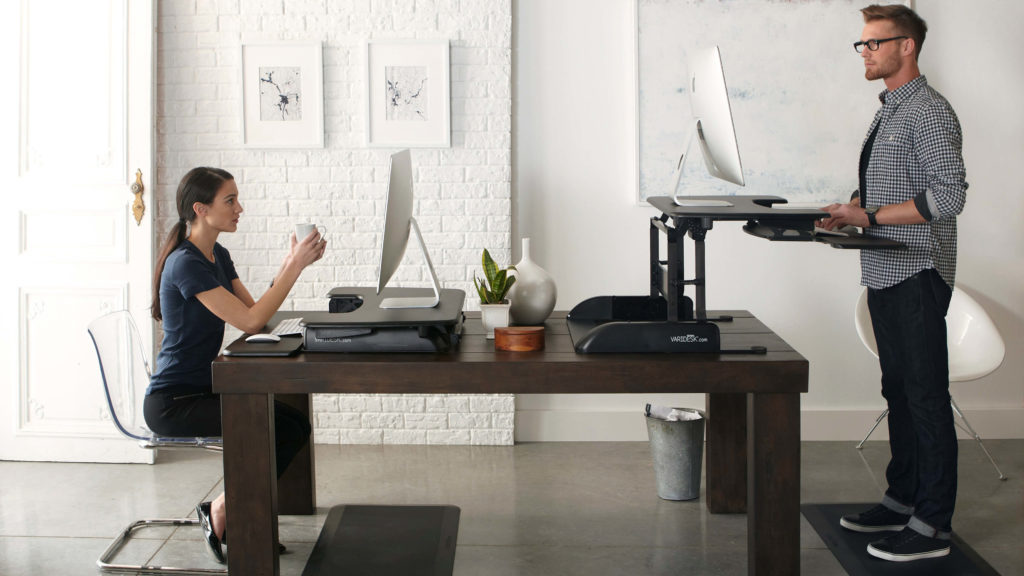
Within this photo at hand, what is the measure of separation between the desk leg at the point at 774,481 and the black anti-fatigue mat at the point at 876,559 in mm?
493

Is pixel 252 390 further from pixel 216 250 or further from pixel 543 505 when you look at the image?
pixel 543 505

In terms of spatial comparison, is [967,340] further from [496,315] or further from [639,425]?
[496,315]

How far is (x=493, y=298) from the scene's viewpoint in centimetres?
307

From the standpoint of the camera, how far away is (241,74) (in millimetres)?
4441

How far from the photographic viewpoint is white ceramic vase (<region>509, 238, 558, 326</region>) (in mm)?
3154

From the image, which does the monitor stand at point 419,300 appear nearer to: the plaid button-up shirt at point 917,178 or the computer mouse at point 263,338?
the computer mouse at point 263,338

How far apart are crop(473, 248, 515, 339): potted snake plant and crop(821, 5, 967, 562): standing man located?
3.46 ft

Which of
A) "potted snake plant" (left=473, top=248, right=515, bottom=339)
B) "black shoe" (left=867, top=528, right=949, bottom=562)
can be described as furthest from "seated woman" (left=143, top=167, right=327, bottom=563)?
"black shoe" (left=867, top=528, right=949, bottom=562)

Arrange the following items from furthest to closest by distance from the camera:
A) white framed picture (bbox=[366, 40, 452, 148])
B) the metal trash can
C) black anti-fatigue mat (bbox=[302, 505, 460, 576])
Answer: white framed picture (bbox=[366, 40, 452, 148]), the metal trash can, black anti-fatigue mat (bbox=[302, 505, 460, 576])

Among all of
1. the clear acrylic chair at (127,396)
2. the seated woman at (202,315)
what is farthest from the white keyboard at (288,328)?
the clear acrylic chair at (127,396)

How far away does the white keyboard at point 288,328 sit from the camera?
10.2 ft

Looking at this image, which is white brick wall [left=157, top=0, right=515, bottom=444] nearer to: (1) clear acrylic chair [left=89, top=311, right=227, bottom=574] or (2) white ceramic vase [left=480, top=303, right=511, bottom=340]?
(1) clear acrylic chair [left=89, top=311, right=227, bottom=574]

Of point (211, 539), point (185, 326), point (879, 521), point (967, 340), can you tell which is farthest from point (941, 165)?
point (211, 539)

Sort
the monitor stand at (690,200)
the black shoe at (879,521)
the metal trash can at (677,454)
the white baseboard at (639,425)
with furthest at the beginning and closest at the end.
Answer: the white baseboard at (639,425)
the metal trash can at (677,454)
the black shoe at (879,521)
the monitor stand at (690,200)
